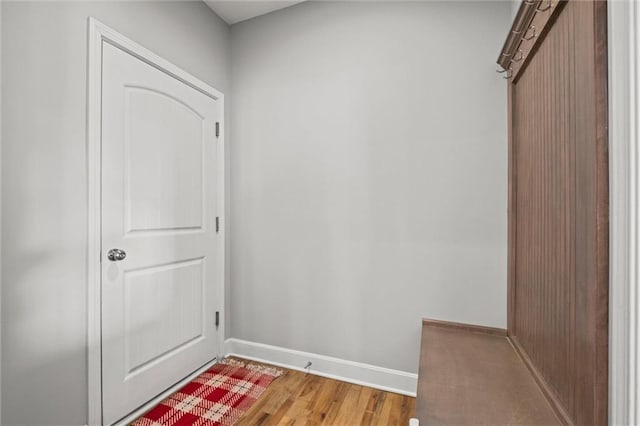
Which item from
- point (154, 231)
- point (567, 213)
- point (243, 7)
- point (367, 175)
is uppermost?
point (243, 7)

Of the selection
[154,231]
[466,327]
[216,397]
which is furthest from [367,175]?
[216,397]

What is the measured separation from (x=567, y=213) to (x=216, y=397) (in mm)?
1989

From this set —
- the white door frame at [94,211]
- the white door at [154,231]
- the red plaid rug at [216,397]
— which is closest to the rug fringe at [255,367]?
the red plaid rug at [216,397]

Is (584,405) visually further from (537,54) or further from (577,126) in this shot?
(537,54)

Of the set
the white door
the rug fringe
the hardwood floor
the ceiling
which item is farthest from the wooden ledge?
the ceiling

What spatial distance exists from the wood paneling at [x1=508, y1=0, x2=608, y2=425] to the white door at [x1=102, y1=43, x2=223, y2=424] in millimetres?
1929

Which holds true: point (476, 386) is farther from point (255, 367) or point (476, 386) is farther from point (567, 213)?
point (255, 367)

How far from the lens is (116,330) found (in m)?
1.60

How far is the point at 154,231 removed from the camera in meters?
1.82

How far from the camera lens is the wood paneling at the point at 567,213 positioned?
73 cm

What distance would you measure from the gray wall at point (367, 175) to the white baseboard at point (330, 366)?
57mm

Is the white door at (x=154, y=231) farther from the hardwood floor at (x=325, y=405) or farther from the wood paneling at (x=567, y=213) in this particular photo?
the wood paneling at (x=567, y=213)

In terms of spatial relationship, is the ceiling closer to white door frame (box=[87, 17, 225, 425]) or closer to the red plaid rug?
white door frame (box=[87, 17, 225, 425])

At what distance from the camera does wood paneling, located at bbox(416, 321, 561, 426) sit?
39.6 inches
